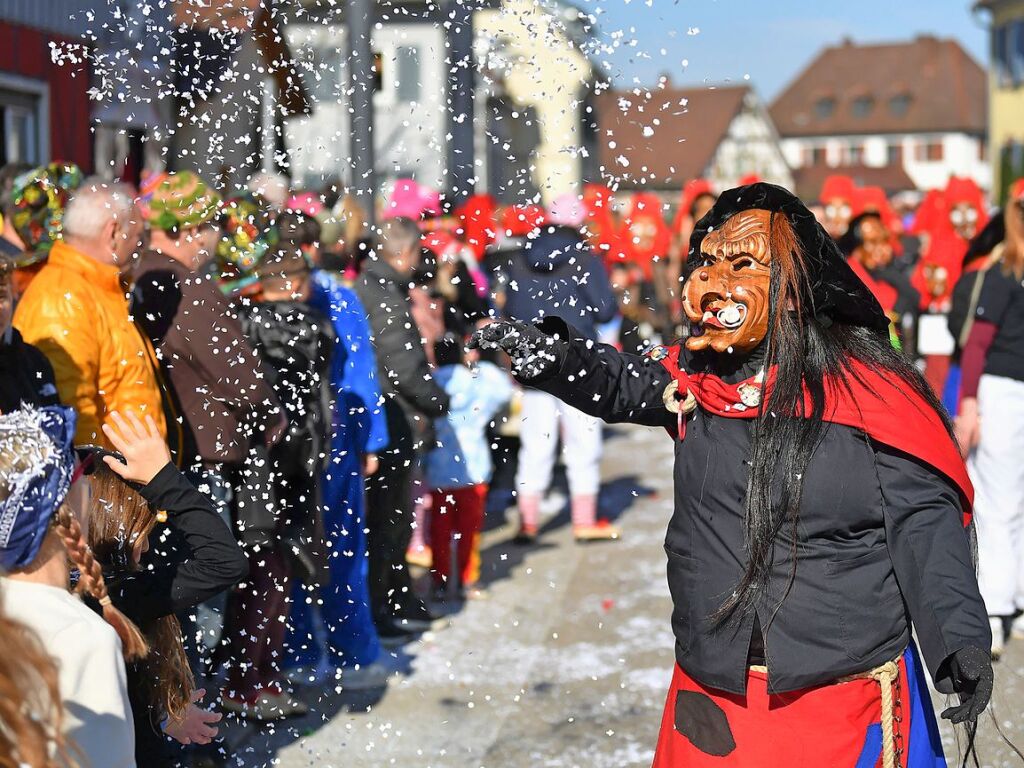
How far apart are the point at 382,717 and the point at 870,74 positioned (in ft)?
266

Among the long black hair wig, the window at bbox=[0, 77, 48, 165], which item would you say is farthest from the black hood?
the window at bbox=[0, 77, 48, 165]

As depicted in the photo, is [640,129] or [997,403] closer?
[640,129]

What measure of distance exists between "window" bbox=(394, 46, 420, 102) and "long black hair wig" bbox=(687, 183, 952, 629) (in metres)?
1.03

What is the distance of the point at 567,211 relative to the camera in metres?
3.55

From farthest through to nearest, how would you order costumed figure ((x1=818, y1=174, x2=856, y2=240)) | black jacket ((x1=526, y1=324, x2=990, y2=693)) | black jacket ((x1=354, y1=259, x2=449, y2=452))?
costumed figure ((x1=818, y1=174, x2=856, y2=240))
black jacket ((x1=354, y1=259, x2=449, y2=452))
black jacket ((x1=526, y1=324, x2=990, y2=693))

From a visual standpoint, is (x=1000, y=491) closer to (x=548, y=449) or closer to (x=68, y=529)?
(x=548, y=449)

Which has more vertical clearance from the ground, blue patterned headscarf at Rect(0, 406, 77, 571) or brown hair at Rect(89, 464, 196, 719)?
blue patterned headscarf at Rect(0, 406, 77, 571)

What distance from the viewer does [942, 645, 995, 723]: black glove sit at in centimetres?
243

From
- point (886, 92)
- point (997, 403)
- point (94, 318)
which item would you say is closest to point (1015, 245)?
point (997, 403)

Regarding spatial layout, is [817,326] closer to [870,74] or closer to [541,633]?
[541,633]

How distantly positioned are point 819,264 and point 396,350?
291cm

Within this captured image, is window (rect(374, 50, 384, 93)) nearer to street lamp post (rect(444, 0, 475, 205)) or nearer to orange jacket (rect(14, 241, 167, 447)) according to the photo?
street lamp post (rect(444, 0, 475, 205))

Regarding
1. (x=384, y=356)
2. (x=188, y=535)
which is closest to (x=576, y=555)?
(x=384, y=356)

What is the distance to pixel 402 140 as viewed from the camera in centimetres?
359
